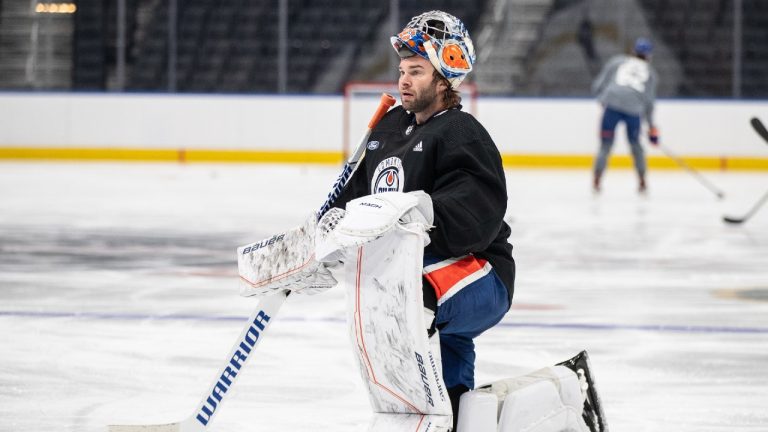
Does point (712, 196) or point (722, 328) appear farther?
point (712, 196)

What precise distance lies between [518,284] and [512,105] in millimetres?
8264

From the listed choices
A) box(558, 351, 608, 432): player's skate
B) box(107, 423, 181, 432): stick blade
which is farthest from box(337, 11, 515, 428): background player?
box(107, 423, 181, 432): stick blade

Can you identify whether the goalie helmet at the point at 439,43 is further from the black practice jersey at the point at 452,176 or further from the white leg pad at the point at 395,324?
the white leg pad at the point at 395,324

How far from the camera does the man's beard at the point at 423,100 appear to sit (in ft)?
7.69

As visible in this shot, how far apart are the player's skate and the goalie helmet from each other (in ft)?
1.98

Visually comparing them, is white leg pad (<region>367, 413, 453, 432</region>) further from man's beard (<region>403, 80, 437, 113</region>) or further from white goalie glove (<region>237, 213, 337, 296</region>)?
man's beard (<region>403, 80, 437, 113</region>)

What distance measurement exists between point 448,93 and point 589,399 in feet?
2.15

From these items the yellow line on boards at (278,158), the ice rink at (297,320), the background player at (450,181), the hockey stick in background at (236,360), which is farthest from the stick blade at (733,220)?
the hockey stick in background at (236,360)

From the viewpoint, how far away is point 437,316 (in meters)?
2.16

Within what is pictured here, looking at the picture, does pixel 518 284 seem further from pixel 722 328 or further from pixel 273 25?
pixel 273 25

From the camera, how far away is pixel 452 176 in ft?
7.32

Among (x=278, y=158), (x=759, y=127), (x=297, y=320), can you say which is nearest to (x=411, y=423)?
(x=297, y=320)

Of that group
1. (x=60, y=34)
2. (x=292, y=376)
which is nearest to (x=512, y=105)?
(x=60, y=34)

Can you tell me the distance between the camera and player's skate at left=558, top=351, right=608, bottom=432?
8.06ft
